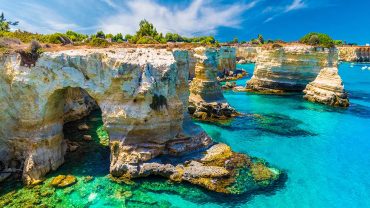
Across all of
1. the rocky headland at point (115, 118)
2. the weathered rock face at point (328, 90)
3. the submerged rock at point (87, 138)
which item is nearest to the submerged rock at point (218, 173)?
the rocky headland at point (115, 118)

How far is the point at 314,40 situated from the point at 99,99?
44.9 m

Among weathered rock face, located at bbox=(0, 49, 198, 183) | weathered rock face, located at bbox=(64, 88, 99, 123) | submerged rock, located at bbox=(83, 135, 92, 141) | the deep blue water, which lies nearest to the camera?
the deep blue water

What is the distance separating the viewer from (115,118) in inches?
782

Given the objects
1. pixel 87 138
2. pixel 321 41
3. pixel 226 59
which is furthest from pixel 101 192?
pixel 226 59

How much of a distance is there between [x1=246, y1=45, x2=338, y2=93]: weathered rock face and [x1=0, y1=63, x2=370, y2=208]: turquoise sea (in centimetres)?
1432

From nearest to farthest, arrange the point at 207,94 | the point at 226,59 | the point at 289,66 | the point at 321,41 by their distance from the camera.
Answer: the point at 207,94 < the point at 289,66 < the point at 321,41 < the point at 226,59

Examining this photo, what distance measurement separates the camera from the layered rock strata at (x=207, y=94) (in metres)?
35.0

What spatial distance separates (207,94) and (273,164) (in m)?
Result: 15.1

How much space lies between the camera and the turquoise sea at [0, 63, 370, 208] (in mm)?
17031

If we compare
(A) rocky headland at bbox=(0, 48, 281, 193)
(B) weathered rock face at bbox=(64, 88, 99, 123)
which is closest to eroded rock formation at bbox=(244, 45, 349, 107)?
(A) rocky headland at bbox=(0, 48, 281, 193)

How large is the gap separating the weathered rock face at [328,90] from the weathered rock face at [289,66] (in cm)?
440

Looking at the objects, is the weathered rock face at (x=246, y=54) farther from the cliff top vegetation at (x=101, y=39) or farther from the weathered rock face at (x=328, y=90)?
the weathered rock face at (x=328, y=90)

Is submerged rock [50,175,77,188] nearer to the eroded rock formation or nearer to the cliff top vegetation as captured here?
the cliff top vegetation

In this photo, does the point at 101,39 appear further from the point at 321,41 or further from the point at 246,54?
the point at 246,54
